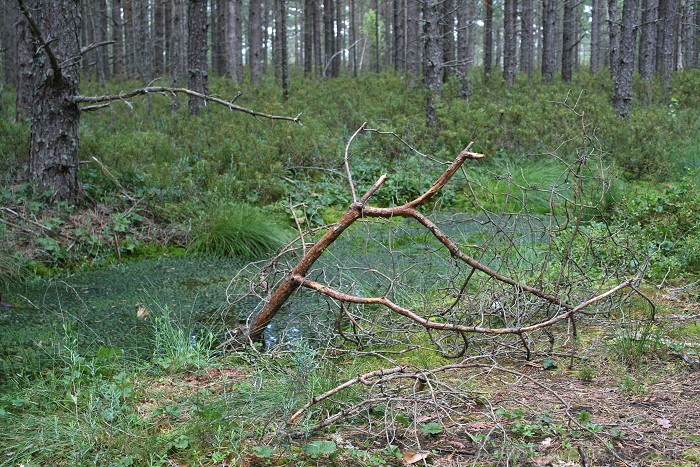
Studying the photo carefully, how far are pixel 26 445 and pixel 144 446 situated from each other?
1.97ft

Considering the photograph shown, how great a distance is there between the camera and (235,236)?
24.8ft

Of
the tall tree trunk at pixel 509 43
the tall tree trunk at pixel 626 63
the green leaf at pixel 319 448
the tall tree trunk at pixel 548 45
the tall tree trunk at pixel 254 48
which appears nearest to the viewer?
the green leaf at pixel 319 448

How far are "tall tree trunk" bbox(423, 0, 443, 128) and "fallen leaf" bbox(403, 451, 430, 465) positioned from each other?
9.76 meters

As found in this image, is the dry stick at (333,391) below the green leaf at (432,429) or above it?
above

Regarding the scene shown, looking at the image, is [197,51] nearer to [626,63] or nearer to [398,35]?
[626,63]

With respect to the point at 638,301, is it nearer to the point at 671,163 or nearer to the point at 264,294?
the point at 264,294

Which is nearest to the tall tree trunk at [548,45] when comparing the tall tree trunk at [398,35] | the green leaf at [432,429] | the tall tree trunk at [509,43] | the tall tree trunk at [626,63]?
the tall tree trunk at [509,43]

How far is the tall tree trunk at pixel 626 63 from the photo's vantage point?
44.9 ft

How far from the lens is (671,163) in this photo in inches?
390

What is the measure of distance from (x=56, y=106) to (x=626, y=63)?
11123mm

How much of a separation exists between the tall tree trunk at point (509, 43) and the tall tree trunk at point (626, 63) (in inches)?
172

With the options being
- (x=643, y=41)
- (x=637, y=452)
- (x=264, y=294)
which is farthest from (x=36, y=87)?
(x=643, y=41)

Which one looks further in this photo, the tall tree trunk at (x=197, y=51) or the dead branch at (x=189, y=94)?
the tall tree trunk at (x=197, y=51)

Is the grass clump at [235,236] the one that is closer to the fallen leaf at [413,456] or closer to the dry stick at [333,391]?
the dry stick at [333,391]
